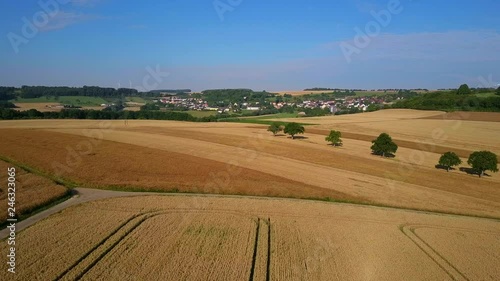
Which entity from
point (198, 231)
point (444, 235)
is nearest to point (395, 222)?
point (444, 235)

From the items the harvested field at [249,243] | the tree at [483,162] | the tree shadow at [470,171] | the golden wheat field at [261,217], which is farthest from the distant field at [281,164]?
the harvested field at [249,243]

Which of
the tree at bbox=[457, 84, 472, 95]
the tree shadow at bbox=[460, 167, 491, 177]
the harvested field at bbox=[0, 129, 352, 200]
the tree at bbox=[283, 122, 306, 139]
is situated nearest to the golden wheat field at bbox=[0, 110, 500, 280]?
the harvested field at bbox=[0, 129, 352, 200]

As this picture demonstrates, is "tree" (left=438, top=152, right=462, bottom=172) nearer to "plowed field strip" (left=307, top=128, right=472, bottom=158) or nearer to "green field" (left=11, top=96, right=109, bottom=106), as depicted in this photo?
"plowed field strip" (left=307, top=128, right=472, bottom=158)

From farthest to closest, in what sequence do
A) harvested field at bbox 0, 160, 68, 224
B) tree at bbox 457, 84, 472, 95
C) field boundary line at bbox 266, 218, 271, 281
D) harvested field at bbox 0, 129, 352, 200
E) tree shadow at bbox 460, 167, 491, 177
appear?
tree at bbox 457, 84, 472, 95
tree shadow at bbox 460, 167, 491, 177
harvested field at bbox 0, 129, 352, 200
harvested field at bbox 0, 160, 68, 224
field boundary line at bbox 266, 218, 271, 281

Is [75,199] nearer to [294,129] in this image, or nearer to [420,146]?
[294,129]

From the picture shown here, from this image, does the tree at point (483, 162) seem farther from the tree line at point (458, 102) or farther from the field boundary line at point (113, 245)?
the tree line at point (458, 102)

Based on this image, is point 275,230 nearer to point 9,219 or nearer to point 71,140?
point 9,219

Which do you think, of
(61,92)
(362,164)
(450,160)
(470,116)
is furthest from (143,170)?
(61,92)
